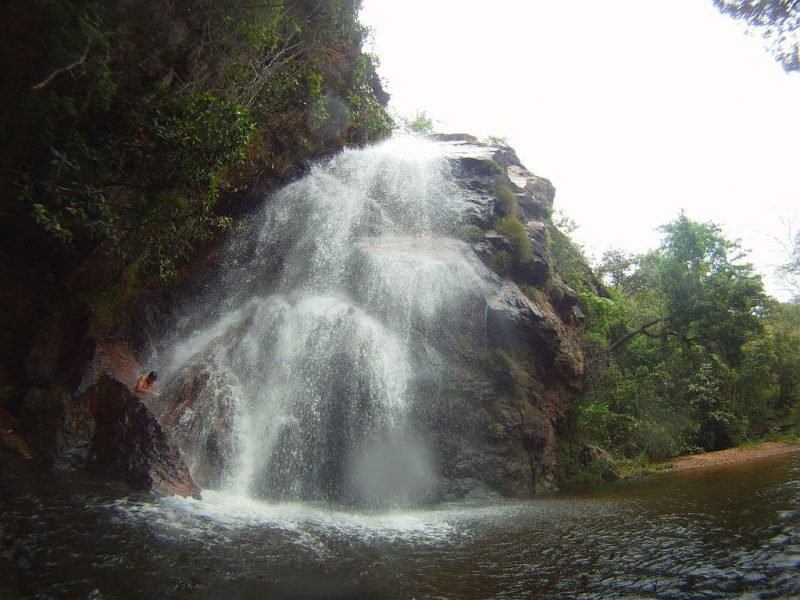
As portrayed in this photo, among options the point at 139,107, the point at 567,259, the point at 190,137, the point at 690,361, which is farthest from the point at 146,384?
the point at 690,361

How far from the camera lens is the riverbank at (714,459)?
18.0m

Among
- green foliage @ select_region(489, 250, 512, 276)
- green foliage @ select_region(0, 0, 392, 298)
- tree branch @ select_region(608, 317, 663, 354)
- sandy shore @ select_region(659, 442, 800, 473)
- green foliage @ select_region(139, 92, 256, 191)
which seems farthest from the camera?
tree branch @ select_region(608, 317, 663, 354)

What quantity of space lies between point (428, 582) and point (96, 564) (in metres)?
3.38

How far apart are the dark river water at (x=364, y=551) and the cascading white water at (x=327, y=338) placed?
3.23 metres

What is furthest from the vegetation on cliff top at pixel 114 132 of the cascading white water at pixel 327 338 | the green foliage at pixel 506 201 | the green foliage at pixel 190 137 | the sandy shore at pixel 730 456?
the sandy shore at pixel 730 456

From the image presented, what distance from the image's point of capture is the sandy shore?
18219mm

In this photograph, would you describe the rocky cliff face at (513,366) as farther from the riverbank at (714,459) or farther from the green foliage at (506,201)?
the riverbank at (714,459)

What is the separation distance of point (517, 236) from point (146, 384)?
1381 cm

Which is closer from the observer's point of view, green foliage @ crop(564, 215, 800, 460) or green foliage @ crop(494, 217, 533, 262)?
green foliage @ crop(494, 217, 533, 262)

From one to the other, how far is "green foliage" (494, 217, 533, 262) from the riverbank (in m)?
8.85

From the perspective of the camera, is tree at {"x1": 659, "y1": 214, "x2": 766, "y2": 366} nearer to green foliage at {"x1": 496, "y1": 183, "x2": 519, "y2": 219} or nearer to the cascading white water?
green foliage at {"x1": 496, "y1": 183, "x2": 519, "y2": 219}

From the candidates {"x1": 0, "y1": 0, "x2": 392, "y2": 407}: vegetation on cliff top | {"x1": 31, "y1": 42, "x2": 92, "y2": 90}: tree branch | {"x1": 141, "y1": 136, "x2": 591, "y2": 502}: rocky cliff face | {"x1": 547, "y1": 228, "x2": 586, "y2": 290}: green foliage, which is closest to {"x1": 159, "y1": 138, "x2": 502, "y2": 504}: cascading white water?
{"x1": 141, "y1": 136, "x2": 591, "y2": 502}: rocky cliff face

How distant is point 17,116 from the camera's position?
6598 millimetres

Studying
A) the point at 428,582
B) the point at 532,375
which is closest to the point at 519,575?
the point at 428,582
